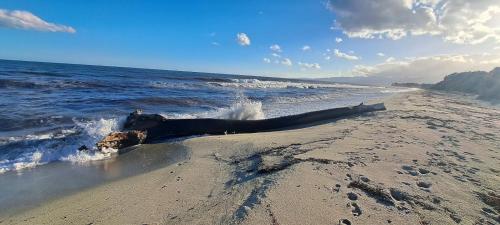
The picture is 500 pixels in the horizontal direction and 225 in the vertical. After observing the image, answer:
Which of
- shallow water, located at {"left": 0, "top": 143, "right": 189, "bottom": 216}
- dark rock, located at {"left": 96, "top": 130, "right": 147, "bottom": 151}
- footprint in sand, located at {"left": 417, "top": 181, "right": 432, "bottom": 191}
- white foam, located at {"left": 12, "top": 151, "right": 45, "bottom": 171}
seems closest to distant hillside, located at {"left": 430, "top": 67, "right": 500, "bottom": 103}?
footprint in sand, located at {"left": 417, "top": 181, "right": 432, "bottom": 191}

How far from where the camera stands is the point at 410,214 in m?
3.12

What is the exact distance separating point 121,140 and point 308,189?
5183 mm

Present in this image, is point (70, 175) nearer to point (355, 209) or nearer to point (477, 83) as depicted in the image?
point (355, 209)

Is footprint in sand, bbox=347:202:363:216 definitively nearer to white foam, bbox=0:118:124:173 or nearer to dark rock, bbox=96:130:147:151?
white foam, bbox=0:118:124:173

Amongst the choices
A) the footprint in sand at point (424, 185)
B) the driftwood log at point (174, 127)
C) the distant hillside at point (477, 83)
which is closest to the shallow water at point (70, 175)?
the driftwood log at point (174, 127)

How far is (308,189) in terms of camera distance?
12.1ft

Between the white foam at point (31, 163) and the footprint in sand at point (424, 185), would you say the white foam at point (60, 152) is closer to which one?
the white foam at point (31, 163)

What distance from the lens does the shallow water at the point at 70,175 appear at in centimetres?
434

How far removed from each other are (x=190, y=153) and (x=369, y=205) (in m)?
4.09

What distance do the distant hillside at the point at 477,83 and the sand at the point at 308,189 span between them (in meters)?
26.4

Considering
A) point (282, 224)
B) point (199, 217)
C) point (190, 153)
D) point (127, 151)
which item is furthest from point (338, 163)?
point (127, 151)

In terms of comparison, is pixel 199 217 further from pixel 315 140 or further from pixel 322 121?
pixel 322 121

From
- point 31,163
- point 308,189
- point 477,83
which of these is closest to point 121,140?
point 31,163

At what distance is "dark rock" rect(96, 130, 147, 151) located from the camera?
22.7 feet
